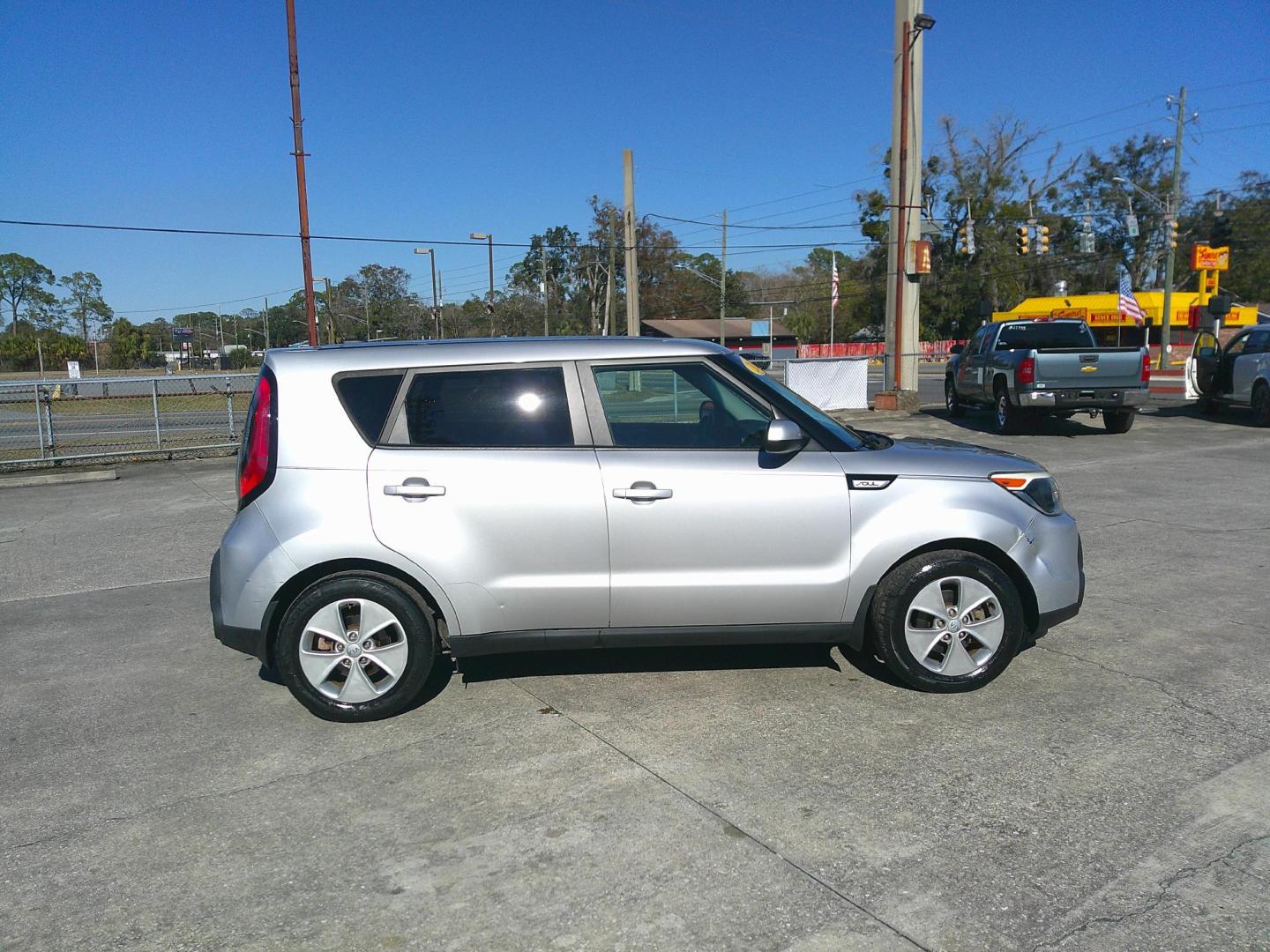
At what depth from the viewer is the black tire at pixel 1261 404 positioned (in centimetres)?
1641

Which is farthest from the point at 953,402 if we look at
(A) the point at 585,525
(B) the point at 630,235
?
(A) the point at 585,525

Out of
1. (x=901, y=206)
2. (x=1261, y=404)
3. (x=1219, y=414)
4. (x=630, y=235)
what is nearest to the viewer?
(x=1261, y=404)

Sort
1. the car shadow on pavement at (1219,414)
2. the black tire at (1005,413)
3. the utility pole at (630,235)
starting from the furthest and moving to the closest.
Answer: the utility pole at (630,235) → the car shadow on pavement at (1219,414) → the black tire at (1005,413)

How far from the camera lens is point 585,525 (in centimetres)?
433

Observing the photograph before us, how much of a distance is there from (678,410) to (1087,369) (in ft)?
41.7

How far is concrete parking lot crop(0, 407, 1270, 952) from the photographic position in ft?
9.44

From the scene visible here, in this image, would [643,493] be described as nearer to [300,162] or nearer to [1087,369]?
[1087,369]

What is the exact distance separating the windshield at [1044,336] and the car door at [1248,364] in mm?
2786

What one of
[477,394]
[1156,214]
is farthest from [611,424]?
[1156,214]

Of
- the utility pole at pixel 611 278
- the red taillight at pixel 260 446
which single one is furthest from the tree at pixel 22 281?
the red taillight at pixel 260 446

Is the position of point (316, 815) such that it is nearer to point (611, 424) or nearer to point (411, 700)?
point (411, 700)

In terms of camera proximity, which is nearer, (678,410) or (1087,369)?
(678,410)

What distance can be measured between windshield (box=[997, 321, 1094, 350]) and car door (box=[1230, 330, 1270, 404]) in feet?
9.14

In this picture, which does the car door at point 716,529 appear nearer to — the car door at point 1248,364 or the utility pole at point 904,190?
the car door at point 1248,364
